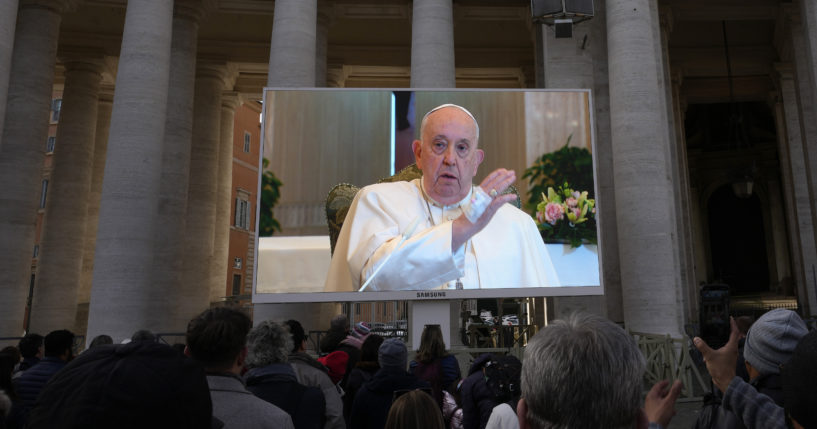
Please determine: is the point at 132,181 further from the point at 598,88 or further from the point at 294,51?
the point at 598,88

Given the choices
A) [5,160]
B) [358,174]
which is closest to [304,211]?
[358,174]

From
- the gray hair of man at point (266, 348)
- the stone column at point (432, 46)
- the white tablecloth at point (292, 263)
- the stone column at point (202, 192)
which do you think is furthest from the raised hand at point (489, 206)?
the stone column at point (202, 192)

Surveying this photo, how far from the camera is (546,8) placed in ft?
44.1

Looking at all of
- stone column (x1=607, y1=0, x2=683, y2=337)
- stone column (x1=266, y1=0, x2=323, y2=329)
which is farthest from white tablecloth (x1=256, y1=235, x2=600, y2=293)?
stone column (x1=266, y1=0, x2=323, y2=329)

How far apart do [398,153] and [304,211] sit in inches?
90.8

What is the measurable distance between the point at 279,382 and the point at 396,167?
875 centimetres

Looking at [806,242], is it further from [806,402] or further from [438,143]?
[806,402]

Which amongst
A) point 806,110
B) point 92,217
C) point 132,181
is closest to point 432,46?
point 132,181

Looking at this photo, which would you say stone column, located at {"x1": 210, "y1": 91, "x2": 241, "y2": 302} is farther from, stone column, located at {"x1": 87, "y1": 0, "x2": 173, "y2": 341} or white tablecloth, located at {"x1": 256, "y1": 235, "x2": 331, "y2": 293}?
white tablecloth, located at {"x1": 256, "y1": 235, "x2": 331, "y2": 293}

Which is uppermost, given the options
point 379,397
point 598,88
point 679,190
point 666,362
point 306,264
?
point 598,88

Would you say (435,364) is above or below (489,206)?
below

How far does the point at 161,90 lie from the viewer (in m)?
14.5

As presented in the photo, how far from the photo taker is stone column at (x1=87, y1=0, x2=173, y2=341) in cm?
1341

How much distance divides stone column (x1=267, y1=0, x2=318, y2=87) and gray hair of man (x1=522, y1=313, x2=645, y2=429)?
1336 centimetres
